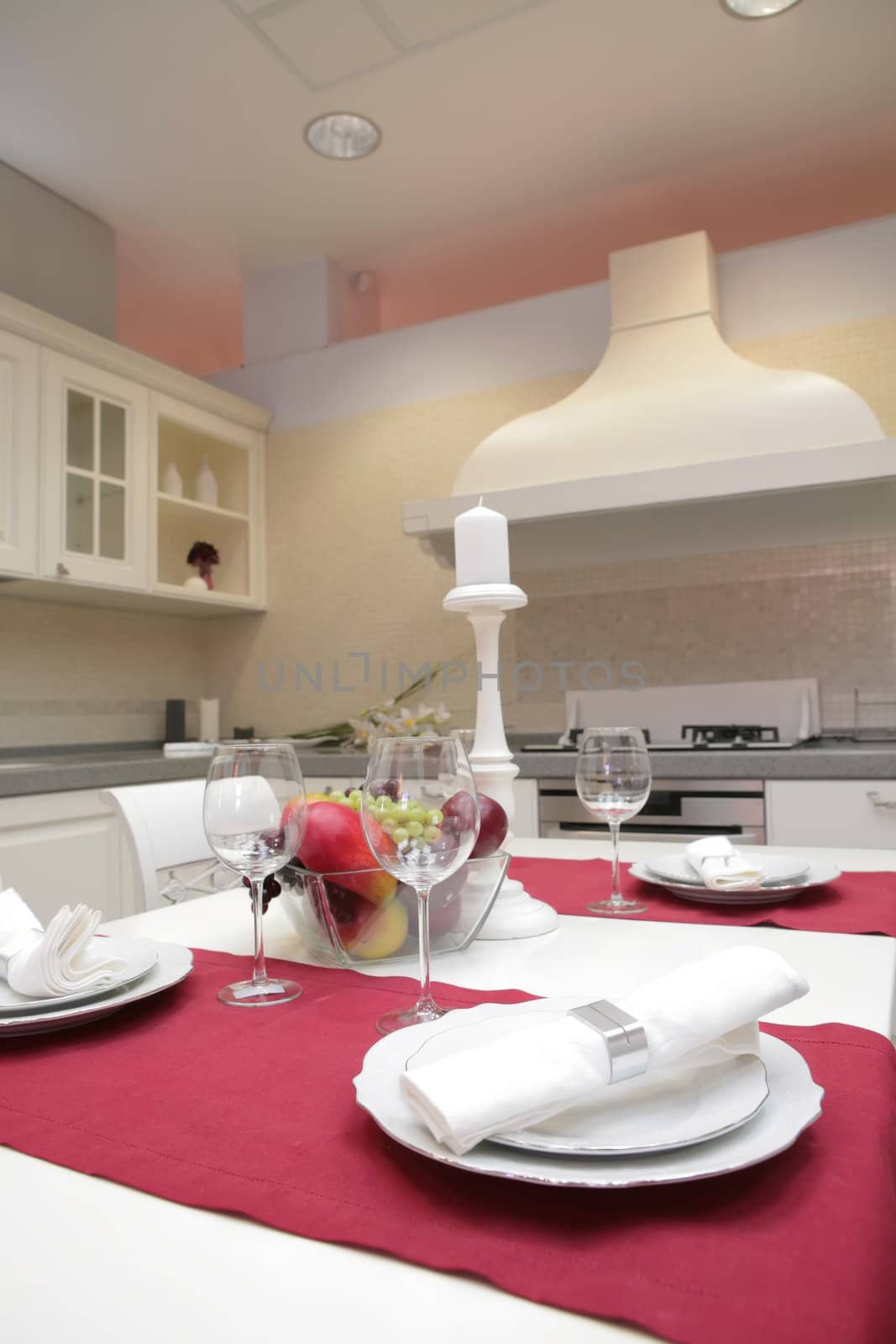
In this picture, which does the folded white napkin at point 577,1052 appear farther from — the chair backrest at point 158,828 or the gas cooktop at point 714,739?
the gas cooktop at point 714,739

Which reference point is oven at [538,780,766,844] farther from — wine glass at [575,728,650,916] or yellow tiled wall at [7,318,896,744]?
wine glass at [575,728,650,916]

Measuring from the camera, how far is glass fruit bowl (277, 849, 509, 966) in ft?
2.45

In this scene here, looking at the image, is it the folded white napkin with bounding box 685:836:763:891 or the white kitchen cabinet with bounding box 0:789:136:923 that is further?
the white kitchen cabinet with bounding box 0:789:136:923

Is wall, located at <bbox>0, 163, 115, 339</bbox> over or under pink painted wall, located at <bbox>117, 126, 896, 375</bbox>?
under

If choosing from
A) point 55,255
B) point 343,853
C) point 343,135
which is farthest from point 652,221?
point 343,853

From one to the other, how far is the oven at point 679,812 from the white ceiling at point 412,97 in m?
1.94

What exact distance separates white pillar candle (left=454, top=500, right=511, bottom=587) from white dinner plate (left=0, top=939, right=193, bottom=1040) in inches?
19.6

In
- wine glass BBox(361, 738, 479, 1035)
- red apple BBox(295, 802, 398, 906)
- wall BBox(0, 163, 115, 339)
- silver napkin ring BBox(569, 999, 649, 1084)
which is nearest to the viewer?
silver napkin ring BBox(569, 999, 649, 1084)

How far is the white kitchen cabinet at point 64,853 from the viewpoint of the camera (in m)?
2.24

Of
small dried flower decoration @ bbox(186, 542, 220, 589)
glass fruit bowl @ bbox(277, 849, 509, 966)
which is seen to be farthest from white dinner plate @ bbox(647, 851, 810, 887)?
small dried flower decoration @ bbox(186, 542, 220, 589)

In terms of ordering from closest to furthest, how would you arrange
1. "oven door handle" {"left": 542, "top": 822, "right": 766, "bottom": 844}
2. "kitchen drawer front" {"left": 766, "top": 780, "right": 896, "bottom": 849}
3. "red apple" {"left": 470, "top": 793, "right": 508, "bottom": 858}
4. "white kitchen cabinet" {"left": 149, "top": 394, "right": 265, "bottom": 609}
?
1. "red apple" {"left": 470, "top": 793, "right": 508, "bottom": 858}
2. "kitchen drawer front" {"left": 766, "top": 780, "right": 896, "bottom": 849}
3. "oven door handle" {"left": 542, "top": 822, "right": 766, "bottom": 844}
4. "white kitchen cabinet" {"left": 149, "top": 394, "right": 265, "bottom": 609}

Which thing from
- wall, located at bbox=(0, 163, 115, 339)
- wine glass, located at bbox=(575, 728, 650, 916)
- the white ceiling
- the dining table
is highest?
the white ceiling

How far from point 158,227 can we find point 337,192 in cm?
69

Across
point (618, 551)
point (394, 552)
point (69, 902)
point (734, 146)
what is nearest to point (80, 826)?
point (69, 902)
